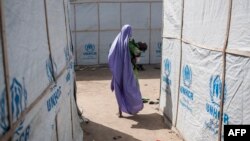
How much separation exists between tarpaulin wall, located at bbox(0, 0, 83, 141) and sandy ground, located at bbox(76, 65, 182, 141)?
1.73 meters

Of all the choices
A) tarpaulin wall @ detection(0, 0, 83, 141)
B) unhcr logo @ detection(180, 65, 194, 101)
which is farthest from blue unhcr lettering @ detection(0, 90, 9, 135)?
unhcr logo @ detection(180, 65, 194, 101)

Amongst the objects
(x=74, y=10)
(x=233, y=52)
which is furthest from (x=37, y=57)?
(x=74, y=10)

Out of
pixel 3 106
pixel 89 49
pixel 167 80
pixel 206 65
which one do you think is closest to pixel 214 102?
pixel 206 65

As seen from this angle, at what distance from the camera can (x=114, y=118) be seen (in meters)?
6.64

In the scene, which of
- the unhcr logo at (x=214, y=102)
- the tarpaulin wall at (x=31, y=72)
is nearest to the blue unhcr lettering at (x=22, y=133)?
the tarpaulin wall at (x=31, y=72)

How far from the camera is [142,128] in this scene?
6086 millimetres

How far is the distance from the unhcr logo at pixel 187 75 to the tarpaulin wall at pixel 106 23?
24.0 feet

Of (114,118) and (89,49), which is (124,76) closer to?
(114,118)

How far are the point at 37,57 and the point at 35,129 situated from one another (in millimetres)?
578

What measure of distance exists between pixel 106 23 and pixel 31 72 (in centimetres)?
963

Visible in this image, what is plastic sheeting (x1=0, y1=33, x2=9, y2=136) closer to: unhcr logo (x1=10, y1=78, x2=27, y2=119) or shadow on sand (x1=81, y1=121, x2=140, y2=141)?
unhcr logo (x1=10, y1=78, x2=27, y2=119)

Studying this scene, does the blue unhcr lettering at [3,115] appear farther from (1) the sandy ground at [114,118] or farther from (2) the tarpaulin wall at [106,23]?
(2) the tarpaulin wall at [106,23]

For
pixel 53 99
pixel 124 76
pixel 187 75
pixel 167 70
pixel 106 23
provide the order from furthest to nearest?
1. pixel 106 23
2. pixel 124 76
3. pixel 167 70
4. pixel 187 75
5. pixel 53 99

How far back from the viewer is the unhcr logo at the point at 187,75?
4.84m
